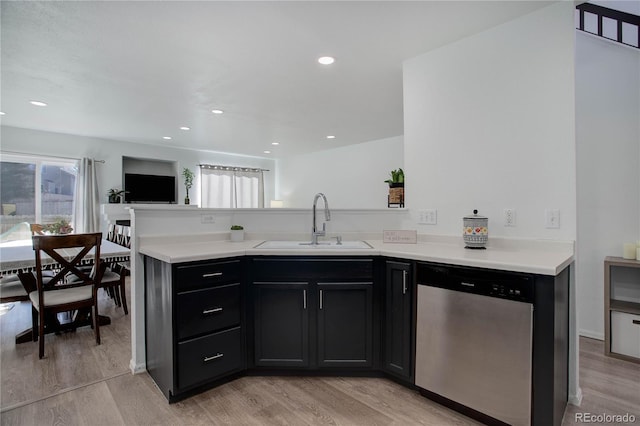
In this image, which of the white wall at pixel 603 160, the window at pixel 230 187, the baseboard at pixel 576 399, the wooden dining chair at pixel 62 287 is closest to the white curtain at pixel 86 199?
the window at pixel 230 187

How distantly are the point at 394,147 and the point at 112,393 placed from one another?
533cm

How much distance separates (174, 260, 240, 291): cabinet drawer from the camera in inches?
74.3

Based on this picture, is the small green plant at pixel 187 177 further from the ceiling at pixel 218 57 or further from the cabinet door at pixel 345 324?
the cabinet door at pixel 345 324

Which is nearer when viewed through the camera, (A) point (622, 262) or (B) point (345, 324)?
(B) point (345, 324)

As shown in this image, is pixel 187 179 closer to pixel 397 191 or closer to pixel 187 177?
pixel 187 177

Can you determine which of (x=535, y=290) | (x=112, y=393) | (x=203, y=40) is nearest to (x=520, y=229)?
(x=535, y=290)

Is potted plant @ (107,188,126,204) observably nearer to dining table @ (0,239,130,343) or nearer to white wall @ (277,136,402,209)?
dining table @ (0,239,130,343)

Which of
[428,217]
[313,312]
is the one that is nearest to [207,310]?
[313,312]

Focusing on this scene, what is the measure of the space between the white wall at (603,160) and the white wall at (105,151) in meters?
6.59

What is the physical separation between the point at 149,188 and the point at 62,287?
157 inches

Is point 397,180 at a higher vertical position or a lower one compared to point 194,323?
higher

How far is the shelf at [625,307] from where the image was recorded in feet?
7.77

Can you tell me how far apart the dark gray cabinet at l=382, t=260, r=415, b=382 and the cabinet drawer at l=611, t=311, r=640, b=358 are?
1.77 metres

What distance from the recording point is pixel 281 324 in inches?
84.2
